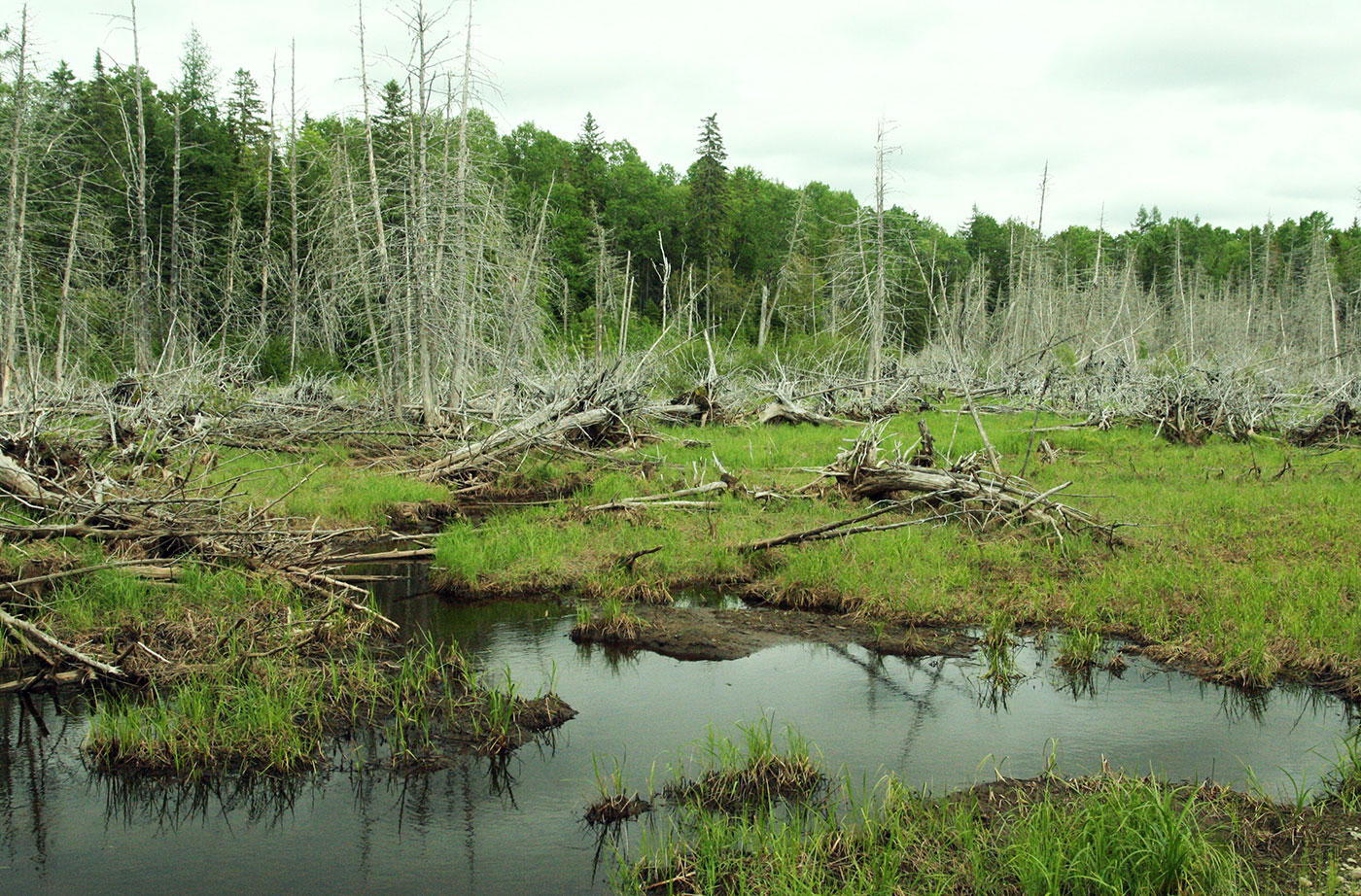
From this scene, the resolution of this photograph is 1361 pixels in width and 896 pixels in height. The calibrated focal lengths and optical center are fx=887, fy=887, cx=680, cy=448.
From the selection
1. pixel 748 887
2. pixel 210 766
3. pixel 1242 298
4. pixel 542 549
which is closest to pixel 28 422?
pixel 542 549

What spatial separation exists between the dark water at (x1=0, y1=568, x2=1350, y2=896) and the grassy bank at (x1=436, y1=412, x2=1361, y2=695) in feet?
2.03

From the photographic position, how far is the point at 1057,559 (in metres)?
8.88

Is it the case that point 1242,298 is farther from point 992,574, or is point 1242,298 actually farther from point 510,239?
point 992,574

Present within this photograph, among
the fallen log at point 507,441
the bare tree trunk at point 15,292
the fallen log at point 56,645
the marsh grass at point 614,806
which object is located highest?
the bare tree trunk at point 15,292

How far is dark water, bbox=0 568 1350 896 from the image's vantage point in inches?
174

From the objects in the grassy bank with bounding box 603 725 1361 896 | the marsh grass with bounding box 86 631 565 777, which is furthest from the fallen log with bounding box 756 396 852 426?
the grassy bank with bounding box 603 725 1361 896

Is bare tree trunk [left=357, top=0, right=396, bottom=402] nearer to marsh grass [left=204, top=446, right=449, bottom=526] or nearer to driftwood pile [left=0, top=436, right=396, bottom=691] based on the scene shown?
marsh grass [left=204, top=446, right=449, bottom=526]

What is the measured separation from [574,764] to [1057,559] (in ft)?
18.5

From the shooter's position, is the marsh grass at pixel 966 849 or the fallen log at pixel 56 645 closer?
the marsh grass at pixel 966 849

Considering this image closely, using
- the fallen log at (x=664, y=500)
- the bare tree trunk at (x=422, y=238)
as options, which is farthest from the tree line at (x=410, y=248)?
the fallen log at (x=664, y=500)

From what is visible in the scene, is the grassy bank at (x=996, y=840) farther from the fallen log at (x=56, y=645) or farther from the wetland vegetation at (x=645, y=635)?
the fallen log at (x=56, y=645)

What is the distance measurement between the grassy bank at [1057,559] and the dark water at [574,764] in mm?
619

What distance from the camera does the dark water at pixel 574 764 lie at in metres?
4.42

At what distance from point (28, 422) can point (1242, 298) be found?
68.1 m
